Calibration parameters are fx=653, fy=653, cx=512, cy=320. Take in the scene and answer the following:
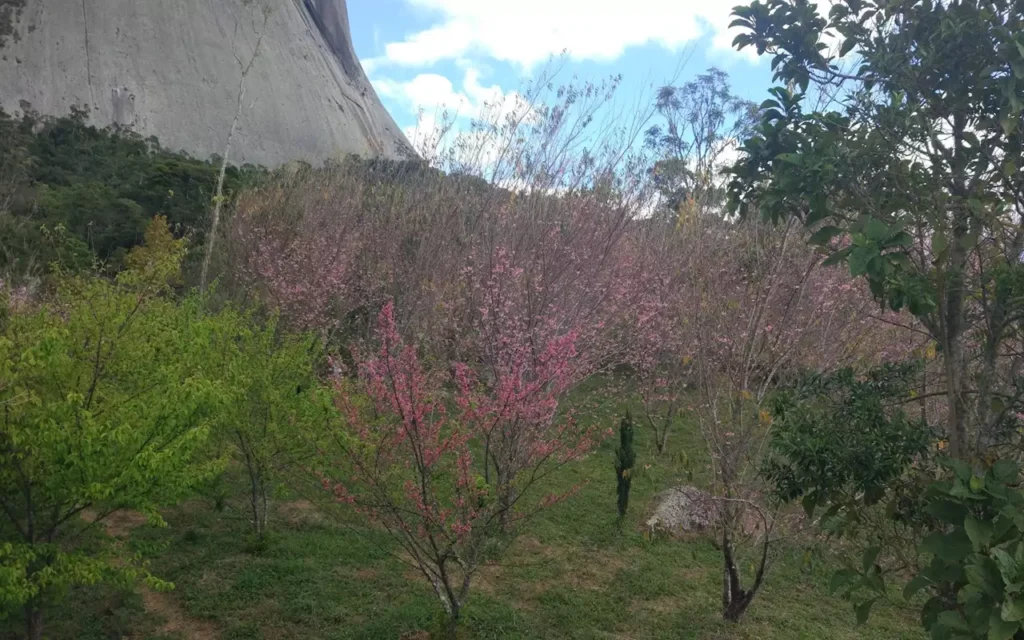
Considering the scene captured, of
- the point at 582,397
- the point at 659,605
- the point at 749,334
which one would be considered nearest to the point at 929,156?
the point at 749,334

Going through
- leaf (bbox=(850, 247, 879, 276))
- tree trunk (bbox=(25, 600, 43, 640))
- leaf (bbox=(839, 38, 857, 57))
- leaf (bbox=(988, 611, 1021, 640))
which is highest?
leaf (bbox=(839, 38, 857, 57))

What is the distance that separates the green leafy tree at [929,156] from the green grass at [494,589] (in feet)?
10.5

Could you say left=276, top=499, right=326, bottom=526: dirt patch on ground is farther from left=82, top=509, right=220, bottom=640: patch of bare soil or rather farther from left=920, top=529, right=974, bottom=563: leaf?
left=920, top=529, right=974, bottom=563: leaf

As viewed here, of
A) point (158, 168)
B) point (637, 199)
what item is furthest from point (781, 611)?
point (158, 168)

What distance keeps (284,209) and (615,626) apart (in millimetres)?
12770

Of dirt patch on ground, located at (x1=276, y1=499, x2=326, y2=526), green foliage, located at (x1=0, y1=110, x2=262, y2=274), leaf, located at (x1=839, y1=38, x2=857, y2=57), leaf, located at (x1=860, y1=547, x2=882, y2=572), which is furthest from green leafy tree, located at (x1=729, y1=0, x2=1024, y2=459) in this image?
green foliage, located at (x1=0, y1=110, x2=262, y2=274)

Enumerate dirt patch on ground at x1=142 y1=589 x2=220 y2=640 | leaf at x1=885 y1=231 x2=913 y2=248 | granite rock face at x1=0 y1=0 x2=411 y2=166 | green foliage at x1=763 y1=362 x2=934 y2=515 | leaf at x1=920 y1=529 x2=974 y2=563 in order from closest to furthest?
leaf at x1=920 y1=529 x2=974 y2=563 → leaf at x1=885 y1=231 x2=913 y2=248 → green foliage at x1=763 y1=362 x2=934 y2=515 → dirt patch on ground at x1=142 y1=589 x2=220 y2=640 → granite rock face at x1=0 y1=0 x2=411 y2=166

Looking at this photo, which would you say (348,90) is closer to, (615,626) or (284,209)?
(284,209)

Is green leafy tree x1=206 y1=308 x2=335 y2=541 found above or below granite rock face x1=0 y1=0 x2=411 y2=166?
below

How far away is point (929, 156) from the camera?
116 inches

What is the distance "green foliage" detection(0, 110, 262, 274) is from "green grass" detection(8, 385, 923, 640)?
12354mm

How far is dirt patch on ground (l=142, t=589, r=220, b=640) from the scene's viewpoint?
6.29 m

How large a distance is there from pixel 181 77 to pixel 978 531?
49777 millimetres

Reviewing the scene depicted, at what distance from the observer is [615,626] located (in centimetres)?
687
